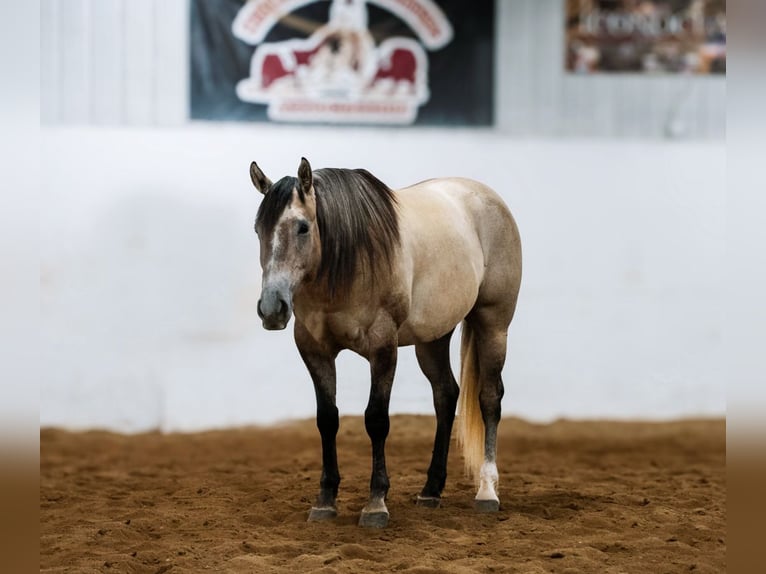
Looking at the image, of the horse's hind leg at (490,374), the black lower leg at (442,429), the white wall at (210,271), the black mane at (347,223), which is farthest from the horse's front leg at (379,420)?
the white wall at (210,271)

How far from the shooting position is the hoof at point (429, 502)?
3492 mm

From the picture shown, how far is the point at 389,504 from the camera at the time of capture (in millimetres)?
3537

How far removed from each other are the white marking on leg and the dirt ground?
0.27 ft

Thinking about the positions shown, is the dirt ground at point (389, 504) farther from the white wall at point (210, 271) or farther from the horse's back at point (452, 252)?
the horse's back at point (452, 252)

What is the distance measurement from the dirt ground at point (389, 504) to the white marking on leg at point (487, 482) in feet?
0.27

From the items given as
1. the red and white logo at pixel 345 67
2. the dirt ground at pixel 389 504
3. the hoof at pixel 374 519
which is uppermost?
the red and white logo at pixel 345 67

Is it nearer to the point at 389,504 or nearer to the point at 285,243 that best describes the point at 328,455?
the point at 389,504

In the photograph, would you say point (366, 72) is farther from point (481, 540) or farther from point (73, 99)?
point (481, 540)

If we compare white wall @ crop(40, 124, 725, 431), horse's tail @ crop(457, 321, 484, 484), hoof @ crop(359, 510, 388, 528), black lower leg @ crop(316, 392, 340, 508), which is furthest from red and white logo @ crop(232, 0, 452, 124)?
hoof @ crop(359, 510, 388, 528)

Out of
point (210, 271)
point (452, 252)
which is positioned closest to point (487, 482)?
point (452, 252)

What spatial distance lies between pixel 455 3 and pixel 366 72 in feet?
2.56

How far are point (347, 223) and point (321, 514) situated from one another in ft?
3.71

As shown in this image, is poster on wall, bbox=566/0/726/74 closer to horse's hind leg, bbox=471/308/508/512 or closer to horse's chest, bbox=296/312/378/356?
horse's hind leg, bbox=471/308/508/512

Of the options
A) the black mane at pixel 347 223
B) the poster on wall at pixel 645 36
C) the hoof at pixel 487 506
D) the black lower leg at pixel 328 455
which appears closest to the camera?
the black mane at pixel 347 223
